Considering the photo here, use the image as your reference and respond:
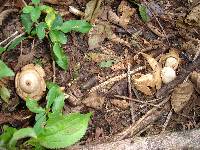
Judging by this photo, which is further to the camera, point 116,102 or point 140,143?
point 116,102

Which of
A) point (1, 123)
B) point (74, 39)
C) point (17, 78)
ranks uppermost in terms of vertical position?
point (74, 39)

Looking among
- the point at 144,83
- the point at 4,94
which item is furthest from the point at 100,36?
the point at 4,94

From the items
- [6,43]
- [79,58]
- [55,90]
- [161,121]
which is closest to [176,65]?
[161,121]

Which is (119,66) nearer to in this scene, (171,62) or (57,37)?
(171,62)

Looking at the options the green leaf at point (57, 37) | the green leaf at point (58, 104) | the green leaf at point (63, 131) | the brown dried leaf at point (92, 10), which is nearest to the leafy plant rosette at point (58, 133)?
the green leaf at point (63, 131)

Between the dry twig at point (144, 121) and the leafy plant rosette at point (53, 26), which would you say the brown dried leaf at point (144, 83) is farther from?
the leafy plant rosette at point (53, 26)

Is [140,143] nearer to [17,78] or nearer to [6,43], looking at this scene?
[17,78]

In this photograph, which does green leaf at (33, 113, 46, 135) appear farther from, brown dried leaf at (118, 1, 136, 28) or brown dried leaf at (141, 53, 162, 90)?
brown dried leaf at (118, 1, 136, 28)
